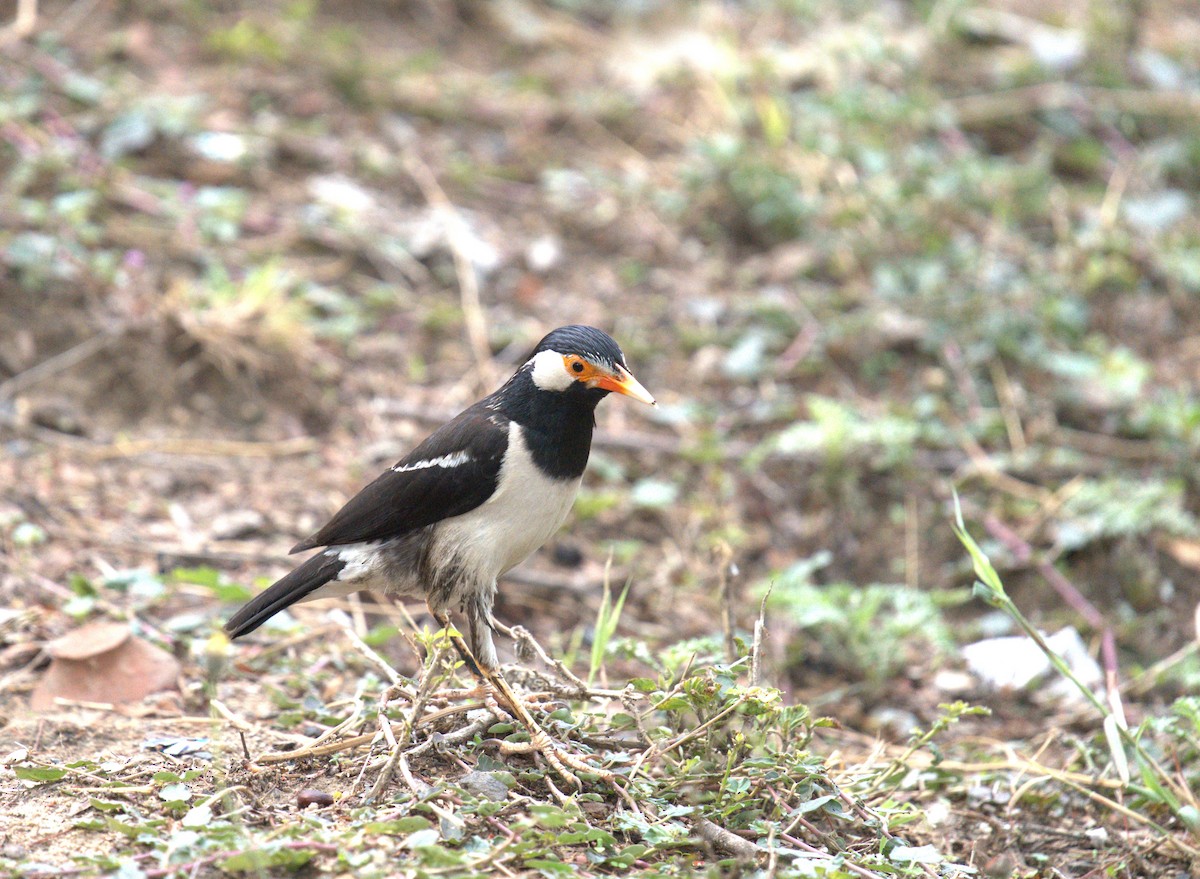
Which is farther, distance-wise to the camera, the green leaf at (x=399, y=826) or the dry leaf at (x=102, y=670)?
the dry leaf at (x=102, y=670)

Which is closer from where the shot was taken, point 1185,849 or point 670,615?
point 1185,849

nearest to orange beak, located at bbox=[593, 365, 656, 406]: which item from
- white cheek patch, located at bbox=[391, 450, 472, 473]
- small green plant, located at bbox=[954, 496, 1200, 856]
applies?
white cheek patch, located at bbox=[391, 450, 472, 473]

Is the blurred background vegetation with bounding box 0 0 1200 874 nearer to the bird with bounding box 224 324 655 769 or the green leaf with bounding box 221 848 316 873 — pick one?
the bird with bounding box 224 324 655 769

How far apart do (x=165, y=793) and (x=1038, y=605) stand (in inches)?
138

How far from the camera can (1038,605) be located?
5168 mm

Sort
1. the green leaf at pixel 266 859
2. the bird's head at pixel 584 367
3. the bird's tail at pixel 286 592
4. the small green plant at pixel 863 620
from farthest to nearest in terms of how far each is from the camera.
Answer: the small green plant at pixel 863 620, the bird's head at pixel 584 367, the bird's tail at pixel 286 592, the green leaf at pixel 266 859

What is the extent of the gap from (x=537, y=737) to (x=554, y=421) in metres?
1.03

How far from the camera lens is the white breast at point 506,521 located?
3.79 m

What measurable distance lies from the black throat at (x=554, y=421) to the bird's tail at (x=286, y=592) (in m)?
0.68

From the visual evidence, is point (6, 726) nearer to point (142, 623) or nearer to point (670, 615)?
point (142, 623)

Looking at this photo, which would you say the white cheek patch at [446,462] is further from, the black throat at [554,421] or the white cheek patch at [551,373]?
the white cheek patch at [551,373]

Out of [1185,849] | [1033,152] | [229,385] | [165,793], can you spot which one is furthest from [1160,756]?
[1033,152]

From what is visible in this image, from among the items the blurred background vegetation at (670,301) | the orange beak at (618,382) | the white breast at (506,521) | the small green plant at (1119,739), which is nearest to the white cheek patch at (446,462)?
the white breast at (506,521)

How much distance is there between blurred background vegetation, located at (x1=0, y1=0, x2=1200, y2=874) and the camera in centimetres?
499
